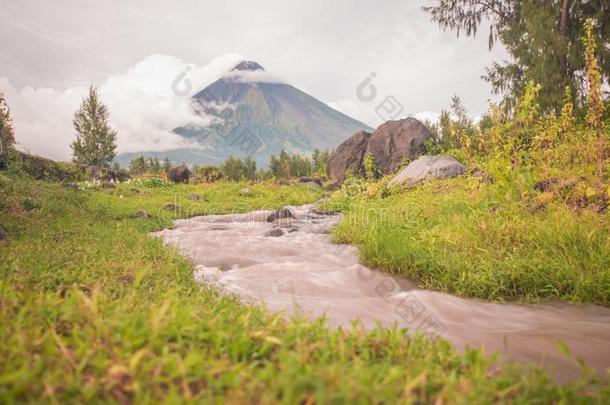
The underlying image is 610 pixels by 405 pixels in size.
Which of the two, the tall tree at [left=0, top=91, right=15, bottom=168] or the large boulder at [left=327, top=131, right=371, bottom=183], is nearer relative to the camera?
the tall tree at [left=0, top=91, right=15, bottom=168]

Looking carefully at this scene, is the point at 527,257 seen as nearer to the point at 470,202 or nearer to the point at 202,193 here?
the point at 470,202

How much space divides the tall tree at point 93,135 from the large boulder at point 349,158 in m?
34.2

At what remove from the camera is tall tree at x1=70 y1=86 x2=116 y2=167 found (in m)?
47.5

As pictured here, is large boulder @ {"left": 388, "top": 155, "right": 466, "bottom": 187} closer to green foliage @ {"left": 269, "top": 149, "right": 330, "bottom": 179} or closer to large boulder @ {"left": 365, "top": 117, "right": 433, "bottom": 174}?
large boulder @ {"left": 365, "top": 117, "right": 433, "bottom": 174}

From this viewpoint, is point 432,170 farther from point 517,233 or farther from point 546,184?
point 517,233

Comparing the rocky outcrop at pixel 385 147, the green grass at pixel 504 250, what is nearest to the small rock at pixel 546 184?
the green grass at pixel 504 250

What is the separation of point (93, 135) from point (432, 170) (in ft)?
153

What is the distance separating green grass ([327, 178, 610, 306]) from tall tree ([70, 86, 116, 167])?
4880 cm

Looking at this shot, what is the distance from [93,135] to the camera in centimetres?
4781

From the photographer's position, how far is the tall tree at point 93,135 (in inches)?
1870

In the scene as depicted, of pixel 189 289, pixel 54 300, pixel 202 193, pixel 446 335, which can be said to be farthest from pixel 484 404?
pixel 202 193

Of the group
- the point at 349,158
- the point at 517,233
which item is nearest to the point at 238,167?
the point at 349,158

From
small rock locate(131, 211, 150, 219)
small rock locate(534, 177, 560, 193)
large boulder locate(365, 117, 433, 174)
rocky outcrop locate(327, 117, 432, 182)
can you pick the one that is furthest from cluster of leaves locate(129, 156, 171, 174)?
small rock locate(534, 177, 560, 193)

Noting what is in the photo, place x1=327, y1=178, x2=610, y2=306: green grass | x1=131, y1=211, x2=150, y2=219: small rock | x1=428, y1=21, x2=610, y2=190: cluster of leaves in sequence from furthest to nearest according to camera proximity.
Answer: x1=131, y1=211, x2=150, y2=219: small rock
x1=428, y1=21, x2=610, y2=190: cluster of leaves
x1=327, y1=178, x2=610, y2=306: green grass
